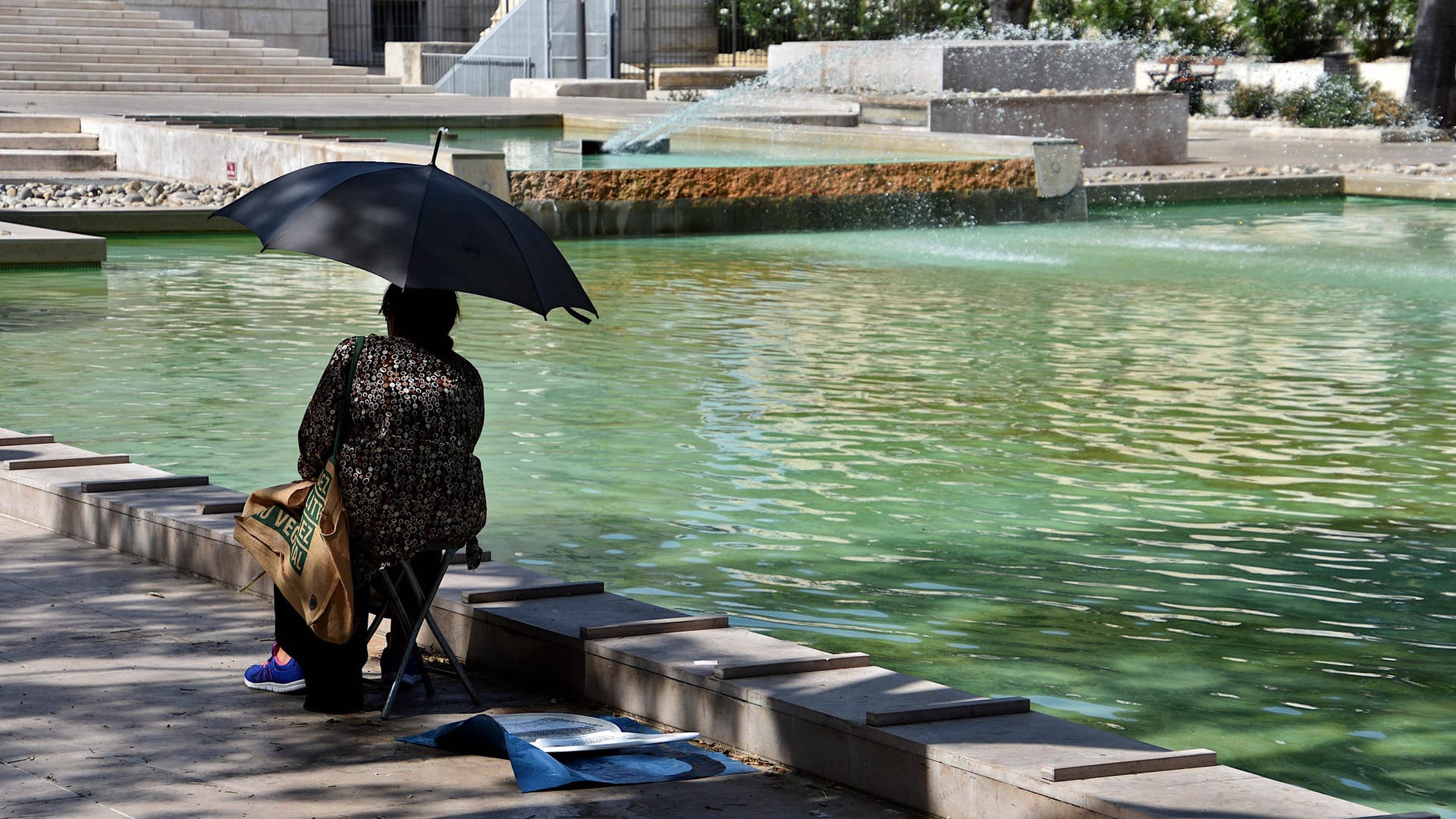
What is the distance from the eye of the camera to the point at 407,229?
4.76m

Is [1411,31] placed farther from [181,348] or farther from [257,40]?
[181,348]

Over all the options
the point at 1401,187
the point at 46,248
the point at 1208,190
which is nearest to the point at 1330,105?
the point at 1401,187

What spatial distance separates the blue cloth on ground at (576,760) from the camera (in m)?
4.36

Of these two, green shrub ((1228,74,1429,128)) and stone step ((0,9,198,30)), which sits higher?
stone step ((0,9,198,30))

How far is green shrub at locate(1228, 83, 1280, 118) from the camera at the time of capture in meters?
37.5

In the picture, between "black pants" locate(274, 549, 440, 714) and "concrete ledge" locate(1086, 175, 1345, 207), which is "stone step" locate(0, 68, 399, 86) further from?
"black pants" locate(274, 549, 440, 714)

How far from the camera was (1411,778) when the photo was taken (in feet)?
16.4

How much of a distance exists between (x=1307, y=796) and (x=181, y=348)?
936cm

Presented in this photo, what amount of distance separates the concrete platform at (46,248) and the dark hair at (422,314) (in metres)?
11.6

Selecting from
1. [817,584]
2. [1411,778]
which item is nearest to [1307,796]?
[1411,778]

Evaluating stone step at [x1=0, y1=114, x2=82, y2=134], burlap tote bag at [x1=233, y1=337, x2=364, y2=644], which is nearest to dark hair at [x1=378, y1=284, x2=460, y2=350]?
burlap tote bag at [x1=233, y1=337, x2=364, y2=644]

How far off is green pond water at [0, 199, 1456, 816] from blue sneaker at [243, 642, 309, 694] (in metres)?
1.78

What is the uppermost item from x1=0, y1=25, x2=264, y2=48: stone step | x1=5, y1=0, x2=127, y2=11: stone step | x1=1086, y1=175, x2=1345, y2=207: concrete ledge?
x1=5, y1=0, x2=127, y2=11: stone step

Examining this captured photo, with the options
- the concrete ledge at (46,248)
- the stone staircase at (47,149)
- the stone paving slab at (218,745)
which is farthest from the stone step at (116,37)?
the stone paving slab at (218,745)
